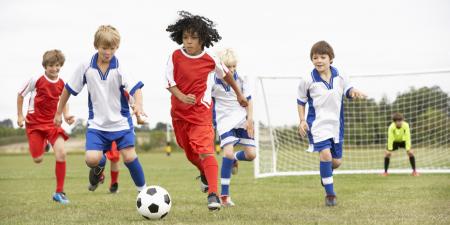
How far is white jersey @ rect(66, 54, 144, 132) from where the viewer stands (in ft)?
21.9

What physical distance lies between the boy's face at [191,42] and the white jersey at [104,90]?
709 mm

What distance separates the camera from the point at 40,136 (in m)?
9.05

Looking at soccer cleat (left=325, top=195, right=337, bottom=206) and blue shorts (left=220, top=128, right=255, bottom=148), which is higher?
blue shorts (left=220, top=128, right=255, bottom=148)

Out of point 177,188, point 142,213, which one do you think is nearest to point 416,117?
point 177,188

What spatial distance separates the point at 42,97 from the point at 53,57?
2.48 ft

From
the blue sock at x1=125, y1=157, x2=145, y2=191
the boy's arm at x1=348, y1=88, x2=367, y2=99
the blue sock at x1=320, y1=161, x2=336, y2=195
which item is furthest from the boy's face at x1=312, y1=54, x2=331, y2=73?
the blue sock at x1=125, y1=157, x2=145, y2=191

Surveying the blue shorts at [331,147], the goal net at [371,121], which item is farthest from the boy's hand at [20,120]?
the goal net at [371,121]

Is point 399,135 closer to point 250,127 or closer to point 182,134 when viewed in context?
point 250,127

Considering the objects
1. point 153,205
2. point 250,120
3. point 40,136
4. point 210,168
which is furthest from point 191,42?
point 40,136

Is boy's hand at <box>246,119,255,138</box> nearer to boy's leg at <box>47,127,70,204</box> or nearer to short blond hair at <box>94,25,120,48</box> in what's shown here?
short blond hair at <box>94,25,120,48</box>

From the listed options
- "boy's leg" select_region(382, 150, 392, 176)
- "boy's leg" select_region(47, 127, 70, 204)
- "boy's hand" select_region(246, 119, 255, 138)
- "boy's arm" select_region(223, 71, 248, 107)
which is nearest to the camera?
"boy's arm" select_region(223, 71, 248, 107)

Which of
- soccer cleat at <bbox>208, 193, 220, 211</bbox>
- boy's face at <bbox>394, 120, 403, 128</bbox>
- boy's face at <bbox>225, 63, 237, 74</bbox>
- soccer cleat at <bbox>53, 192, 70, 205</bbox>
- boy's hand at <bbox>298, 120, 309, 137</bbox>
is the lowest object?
soccer cleat at <bbox>53, 192, 70, 205</bbox>

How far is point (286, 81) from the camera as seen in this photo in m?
14.7

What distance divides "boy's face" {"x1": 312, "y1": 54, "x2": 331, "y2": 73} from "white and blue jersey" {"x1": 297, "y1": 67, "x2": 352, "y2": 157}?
111mm
